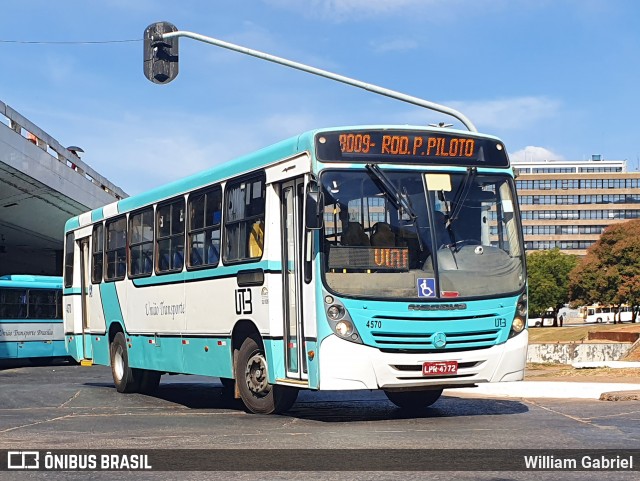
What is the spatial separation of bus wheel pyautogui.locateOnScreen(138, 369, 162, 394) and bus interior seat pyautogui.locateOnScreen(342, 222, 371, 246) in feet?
23.4

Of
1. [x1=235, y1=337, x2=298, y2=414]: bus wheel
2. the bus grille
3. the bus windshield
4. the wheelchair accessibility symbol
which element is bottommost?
[x1=235, y1=337, x2=298, y2=414]: bus wheel

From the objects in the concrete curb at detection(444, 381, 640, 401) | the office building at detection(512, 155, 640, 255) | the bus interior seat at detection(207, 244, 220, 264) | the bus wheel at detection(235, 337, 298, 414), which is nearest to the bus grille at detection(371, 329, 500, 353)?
the bus wheel at detection(235, 337, 298, 414)

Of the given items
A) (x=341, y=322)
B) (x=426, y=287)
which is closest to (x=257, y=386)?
(x=341, y=322)

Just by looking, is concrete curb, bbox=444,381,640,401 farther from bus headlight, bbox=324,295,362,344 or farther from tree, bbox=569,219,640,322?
tree, bbox=569,219,640,322

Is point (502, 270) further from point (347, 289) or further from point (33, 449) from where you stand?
point (33, 449)

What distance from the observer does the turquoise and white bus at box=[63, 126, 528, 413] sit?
37.0ft

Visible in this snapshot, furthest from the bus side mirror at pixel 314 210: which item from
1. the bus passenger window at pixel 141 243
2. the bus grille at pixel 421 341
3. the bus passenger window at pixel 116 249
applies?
the bus passenger window at pixel 116 249

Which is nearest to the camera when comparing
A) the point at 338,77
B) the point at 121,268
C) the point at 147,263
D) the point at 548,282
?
the point at 147,263

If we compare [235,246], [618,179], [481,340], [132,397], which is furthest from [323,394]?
[618,179]

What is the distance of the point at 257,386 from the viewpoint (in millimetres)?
12867

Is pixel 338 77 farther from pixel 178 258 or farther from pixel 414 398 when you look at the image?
pixel 414 398

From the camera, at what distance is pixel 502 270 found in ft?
38.9

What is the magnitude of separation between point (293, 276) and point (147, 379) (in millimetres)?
6571

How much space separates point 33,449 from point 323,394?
8333 millimetres
